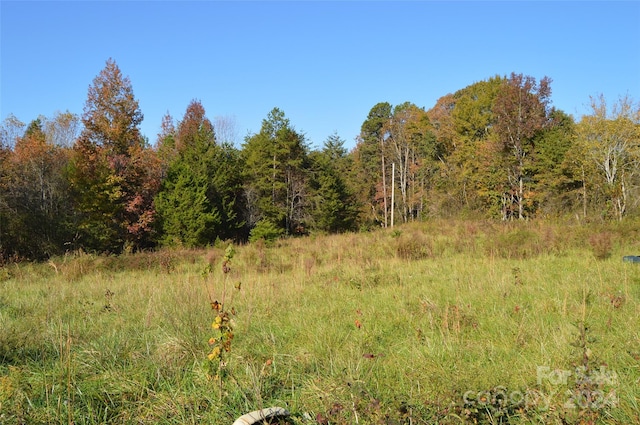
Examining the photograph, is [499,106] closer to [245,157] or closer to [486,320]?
[245,157]

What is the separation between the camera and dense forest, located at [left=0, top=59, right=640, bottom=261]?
750 inches

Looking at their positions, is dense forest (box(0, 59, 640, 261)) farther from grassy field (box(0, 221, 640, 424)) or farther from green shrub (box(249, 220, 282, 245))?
grassy field (box(0, 221, 640, 424))

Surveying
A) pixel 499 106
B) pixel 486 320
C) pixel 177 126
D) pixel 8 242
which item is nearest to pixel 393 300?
pixel 486 320

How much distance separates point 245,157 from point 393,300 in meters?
27.4

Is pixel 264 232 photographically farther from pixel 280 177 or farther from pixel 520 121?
pixel 520 121

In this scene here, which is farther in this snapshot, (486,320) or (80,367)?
(486,320)

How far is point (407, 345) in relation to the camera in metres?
3.55

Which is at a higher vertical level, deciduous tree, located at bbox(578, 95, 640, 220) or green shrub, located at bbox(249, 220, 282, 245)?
deciduous tree, located at bbox(578, 95, 640, 220)

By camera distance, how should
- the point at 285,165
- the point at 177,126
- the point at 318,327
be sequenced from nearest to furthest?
the point at 318,327 → the point at 285,165 → the point at 177,126

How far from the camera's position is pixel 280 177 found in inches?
1177

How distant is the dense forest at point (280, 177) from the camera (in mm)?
A: 19047

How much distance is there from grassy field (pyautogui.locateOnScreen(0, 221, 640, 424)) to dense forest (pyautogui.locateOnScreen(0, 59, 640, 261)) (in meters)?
12.6

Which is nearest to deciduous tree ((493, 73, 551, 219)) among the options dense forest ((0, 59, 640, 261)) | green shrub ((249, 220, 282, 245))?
dense forest ((0, 59, 640, 261))

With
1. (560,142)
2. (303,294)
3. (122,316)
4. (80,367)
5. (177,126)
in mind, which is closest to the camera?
(80,367)
